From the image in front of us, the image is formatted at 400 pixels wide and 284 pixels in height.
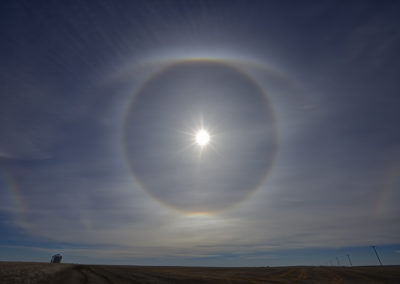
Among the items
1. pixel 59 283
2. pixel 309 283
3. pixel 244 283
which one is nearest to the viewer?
pixel 59 283

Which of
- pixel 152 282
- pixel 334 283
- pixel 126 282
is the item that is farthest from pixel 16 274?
pixel 334 283

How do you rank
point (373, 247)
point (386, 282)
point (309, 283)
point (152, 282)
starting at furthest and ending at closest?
1. point (373, 247)
2. point (386, 282)
3. point (309, 283)
4. point (152, 282)

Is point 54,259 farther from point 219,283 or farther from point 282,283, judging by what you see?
point 282,283

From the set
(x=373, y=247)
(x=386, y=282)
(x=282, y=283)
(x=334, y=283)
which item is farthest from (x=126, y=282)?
(x=373, y=247)

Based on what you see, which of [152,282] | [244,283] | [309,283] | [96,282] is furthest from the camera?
[309,283]

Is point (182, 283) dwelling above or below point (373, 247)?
below

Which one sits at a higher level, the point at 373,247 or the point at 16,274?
the point at 373,247

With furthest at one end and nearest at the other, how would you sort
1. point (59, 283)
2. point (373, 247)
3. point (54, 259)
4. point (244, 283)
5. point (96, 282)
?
1. point (373, 247)
2. point (54, 259)
3. point (244, 283)
4. point (96, 282)
5. point (59, 283)

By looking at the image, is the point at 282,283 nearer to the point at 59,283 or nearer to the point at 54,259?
the point at 59,283

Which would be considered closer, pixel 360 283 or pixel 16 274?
pixel 16 274
